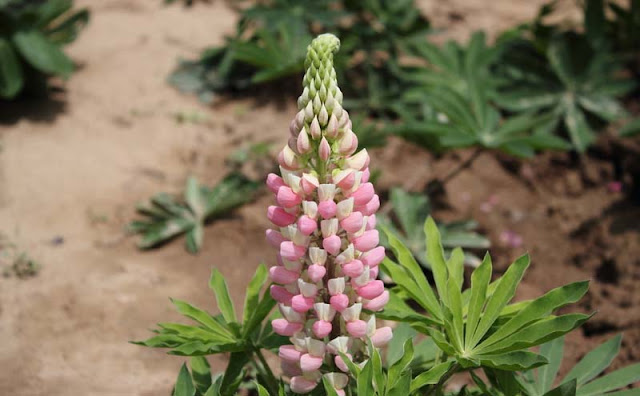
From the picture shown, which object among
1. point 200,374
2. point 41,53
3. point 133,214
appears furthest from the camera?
→ point 41,53

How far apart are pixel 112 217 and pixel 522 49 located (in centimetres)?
269

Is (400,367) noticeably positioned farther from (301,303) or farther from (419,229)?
(419,229)

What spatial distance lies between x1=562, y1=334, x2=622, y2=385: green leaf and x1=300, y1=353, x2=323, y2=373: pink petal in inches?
29.7

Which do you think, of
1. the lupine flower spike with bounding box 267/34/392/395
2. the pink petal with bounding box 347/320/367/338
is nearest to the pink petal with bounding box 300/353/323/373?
the lupine flower spike with bounding box 267/34/392/395

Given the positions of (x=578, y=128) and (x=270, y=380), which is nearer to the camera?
(x=270, y=380)

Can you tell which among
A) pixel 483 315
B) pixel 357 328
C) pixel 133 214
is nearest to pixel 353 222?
pixel 357 328

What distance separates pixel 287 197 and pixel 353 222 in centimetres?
17

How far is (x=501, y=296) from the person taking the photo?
191 cm

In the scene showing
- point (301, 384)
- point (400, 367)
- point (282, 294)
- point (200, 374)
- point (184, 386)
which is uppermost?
point (282, 294)

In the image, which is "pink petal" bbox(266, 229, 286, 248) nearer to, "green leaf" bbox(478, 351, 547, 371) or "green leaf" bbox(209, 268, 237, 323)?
"green leaf" bbox(209, 268, 237, 323)

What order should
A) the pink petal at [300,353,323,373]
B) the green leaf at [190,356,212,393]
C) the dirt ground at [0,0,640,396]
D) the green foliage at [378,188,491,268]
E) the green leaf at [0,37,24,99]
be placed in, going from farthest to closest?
the green leaf at [0,37,24,99]
the green foliage at [378,188,491,268]
the dirt ground at [0,0,640,396]
the green leaf at [190,356,212,393]
the pink petal at [300,353,323,373]

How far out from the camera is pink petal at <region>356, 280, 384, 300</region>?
69.4 inches

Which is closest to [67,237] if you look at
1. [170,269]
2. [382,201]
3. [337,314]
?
[170,269]

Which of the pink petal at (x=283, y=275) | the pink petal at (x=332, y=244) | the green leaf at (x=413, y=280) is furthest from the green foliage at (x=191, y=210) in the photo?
the pink petal at (x=332, y=244)
